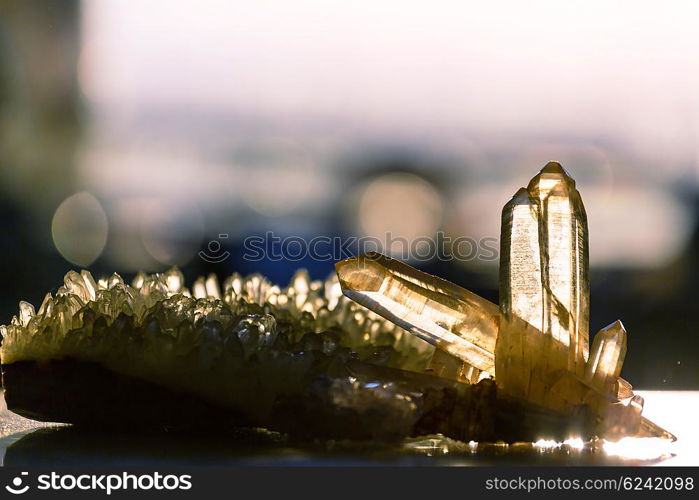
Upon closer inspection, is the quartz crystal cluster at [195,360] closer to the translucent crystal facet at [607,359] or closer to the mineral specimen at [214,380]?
the mineral specimen at [214,380]

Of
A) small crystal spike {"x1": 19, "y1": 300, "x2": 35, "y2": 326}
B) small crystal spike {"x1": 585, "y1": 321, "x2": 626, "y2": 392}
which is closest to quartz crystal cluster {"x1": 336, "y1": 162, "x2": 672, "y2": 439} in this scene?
small crystal spike {"x1": 585, "y1": 321, "x2": 626, "y2": 392}

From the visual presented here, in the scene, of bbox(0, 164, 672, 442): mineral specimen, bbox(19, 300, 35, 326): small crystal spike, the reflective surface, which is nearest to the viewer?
the reflective surface

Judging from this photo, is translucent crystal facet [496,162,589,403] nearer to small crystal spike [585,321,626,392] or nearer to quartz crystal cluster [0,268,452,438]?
small crystal spike [585,321,626,392]

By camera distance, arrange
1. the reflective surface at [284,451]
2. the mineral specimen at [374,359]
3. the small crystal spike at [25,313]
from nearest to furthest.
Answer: the reflective surface at [284,451] → the mineral specimen at [374,359] → the small crystal spike at [25,313]

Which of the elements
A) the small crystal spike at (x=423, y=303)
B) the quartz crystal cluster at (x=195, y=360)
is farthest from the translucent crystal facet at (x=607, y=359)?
the quartz crystal cluster at (x=195, y=360)

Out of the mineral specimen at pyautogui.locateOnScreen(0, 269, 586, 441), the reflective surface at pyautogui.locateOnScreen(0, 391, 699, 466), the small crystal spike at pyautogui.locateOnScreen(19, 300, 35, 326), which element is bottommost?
the reflective surface at pyautogui.locateOnScreen(0, 391, 699, 466)

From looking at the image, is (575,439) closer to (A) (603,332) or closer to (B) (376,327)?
(A) (603,332)

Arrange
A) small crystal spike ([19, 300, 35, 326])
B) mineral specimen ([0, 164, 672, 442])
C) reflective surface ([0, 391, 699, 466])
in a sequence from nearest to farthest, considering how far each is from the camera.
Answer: reflective surface ([0, 391, 699, 466])
mineral specimen ([0, 164, 672, 442])
small crystal spike ([19, 300, 35, 326])
